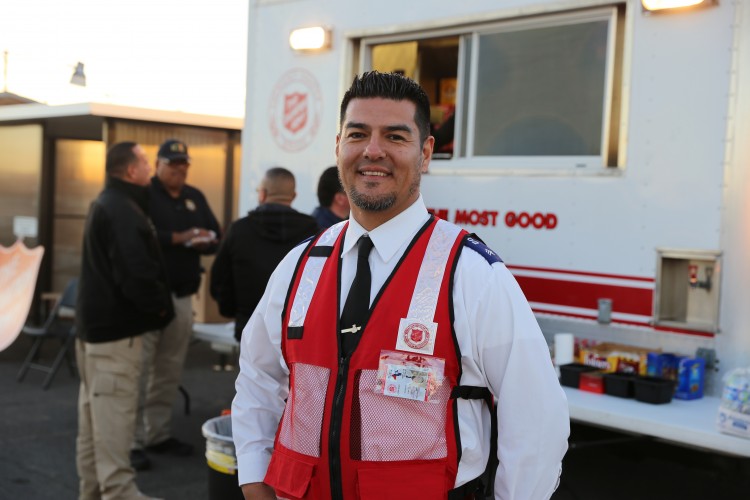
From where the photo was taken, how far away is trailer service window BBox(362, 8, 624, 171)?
13.9ft

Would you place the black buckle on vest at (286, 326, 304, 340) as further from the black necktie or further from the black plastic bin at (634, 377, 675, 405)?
the black plastic bin at (634, 377, 675, 405)

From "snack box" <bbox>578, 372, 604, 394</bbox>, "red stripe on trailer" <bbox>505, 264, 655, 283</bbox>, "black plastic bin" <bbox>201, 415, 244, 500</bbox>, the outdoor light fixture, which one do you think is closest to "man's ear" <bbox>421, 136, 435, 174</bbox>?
"black plastic bin" <bbox>201, 415, 244, 500</bbox>

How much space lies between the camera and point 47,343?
9633 millimetres

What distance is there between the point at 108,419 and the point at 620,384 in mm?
2487

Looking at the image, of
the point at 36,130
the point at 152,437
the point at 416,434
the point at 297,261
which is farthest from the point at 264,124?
the point at 36,130

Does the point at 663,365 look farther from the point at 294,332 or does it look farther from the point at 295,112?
the point at 295,112

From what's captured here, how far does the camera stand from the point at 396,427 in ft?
5.92

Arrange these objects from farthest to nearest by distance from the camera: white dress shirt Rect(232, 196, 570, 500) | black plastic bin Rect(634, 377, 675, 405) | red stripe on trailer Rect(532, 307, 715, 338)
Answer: red stripe on trailer Rect(532, 307, 715, 338)
black plastic bin Rect(634, 377, 675, 405)
white dress shirt Rect(232, 196, 570, 500)

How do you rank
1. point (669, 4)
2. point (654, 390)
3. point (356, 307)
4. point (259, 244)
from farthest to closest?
point (259, 244), point (669, 4), point (654, 390), point (356, 307)

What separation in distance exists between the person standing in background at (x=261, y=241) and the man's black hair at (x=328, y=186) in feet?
1.49

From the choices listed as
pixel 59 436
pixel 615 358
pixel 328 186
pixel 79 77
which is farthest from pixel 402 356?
pixel 79 77

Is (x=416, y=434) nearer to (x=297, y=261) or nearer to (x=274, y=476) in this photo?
(x=274, y=476)

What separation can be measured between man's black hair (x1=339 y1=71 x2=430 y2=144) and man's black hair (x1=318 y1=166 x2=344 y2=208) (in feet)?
9.66

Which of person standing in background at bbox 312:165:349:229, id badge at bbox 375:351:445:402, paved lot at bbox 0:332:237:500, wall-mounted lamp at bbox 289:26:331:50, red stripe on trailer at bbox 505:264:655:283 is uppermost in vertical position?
wall-mounted lamp at bbox 289:26:331:50
